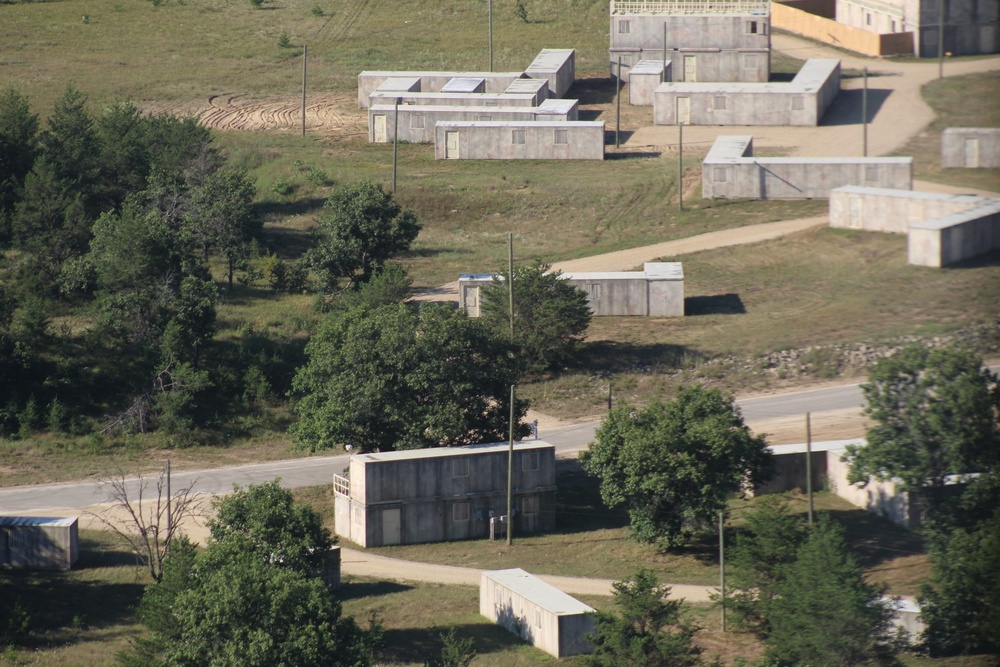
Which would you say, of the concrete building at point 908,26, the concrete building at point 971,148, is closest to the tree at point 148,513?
the concrete building at point 971,148

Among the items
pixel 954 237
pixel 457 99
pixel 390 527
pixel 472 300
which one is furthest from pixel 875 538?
pixel 457 99

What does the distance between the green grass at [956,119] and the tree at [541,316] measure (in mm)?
26967

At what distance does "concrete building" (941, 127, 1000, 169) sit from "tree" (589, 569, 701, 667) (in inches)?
1973

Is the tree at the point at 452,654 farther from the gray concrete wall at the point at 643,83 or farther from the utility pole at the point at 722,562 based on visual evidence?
the gray concrete wall at the point at 643,83

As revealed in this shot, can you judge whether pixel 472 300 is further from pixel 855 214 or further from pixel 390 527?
pixel 855 214

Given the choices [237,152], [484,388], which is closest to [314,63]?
[237,152]

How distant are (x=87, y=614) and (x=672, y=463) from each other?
1899 cm

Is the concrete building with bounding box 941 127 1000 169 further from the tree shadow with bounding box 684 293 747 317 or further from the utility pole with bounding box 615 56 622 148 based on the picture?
the tree shadow with bounding box 684 293 747 317

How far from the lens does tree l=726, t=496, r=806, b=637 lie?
45594mm

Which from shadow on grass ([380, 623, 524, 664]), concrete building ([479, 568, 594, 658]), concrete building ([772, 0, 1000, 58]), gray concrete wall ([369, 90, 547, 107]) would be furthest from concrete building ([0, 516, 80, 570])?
concrete building ([772, 0, 1000, 58])

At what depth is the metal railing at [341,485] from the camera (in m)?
55.4

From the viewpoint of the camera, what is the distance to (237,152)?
91.6m

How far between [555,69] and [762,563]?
61.9 meters

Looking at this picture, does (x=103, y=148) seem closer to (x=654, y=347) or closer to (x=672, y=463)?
(x=654, y=347)
